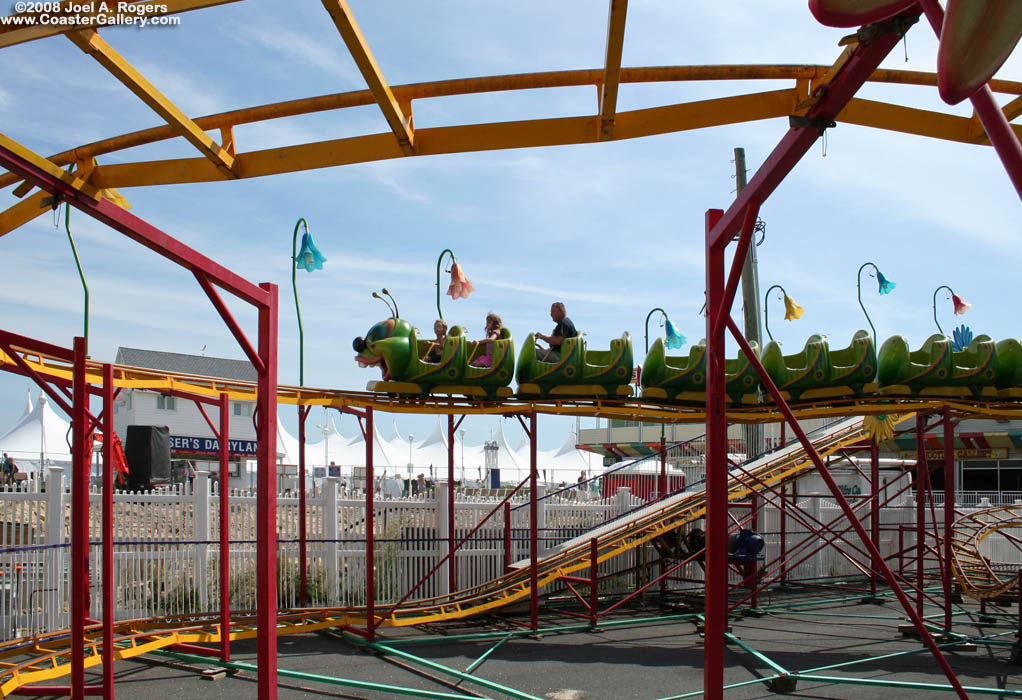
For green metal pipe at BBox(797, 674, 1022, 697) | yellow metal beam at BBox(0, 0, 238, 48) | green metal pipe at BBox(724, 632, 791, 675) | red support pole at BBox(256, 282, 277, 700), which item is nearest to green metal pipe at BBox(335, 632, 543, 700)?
green metal pipe at BBox(724, 632, 791, 675)

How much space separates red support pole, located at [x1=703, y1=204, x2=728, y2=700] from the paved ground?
11.0ft

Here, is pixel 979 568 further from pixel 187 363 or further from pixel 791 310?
pixel 187 363

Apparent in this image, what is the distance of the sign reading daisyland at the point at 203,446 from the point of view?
112ft

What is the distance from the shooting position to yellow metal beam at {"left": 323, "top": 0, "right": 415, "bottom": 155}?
13.6ft

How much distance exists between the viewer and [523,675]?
8.92 m

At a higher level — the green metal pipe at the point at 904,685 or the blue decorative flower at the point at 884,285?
the blue decorative flower at the point at 884,285

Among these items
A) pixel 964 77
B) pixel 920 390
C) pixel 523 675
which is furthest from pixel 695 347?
pixel 964 77

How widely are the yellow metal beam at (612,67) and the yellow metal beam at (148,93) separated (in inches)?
86.8

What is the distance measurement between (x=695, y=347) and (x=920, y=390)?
2.79 m

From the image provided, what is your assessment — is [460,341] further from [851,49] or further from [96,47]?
[851,49]

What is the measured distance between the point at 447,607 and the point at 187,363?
2989 cm

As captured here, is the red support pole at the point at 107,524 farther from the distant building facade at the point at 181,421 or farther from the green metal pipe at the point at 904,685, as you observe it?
the distant building facade at the point at 181,421

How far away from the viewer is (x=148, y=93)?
4574mm

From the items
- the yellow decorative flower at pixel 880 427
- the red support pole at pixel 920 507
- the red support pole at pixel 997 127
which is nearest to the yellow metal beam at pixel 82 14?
the red support pole at pixel 997 127
